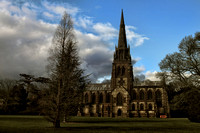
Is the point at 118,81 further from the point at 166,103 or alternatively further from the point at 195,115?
the point at 195,115

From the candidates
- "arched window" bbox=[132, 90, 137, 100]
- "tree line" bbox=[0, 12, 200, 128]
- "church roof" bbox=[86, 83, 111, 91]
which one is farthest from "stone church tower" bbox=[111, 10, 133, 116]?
"tree line" bbox=[0, 12, 200, 128]

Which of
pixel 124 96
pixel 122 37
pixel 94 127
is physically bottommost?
pixel 94 127

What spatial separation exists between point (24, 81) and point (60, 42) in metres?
40.3

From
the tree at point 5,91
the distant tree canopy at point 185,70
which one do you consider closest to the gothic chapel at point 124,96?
the tree at point 5,91

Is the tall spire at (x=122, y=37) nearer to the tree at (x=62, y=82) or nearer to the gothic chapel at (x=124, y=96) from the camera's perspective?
the gothic chapel at (x=124, y=96)

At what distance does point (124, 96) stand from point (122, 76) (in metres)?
7.21

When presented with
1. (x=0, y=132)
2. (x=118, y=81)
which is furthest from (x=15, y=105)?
(x=0, y=132)

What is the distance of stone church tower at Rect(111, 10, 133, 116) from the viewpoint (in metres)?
62.0

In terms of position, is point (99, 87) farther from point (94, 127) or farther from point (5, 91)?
point (94, 127)

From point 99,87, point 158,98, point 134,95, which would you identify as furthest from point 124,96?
point 99,87

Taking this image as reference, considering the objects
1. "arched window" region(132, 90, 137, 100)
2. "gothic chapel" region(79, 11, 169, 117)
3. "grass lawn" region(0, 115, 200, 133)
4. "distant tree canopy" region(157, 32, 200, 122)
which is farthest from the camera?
"arched window" region(132, 90, 137, 100)

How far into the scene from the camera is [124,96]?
6222 cm

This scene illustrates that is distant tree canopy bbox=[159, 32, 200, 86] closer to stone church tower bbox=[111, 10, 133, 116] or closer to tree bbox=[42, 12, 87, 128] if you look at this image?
tree bbox=[42, 12, 87, 128]

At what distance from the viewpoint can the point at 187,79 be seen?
2777 centimetres
